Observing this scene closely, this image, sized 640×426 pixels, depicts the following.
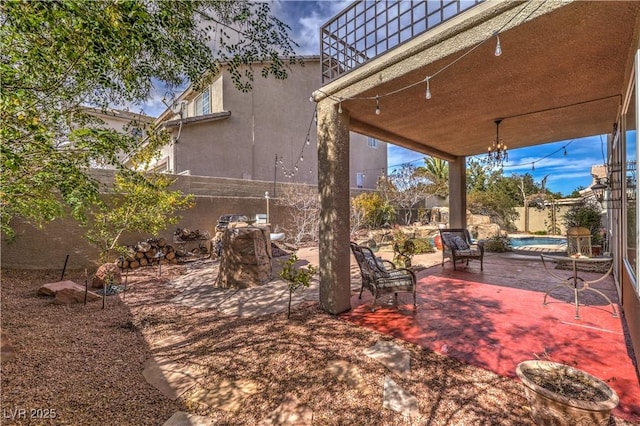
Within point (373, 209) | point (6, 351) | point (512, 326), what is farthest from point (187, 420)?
point (373, 209)

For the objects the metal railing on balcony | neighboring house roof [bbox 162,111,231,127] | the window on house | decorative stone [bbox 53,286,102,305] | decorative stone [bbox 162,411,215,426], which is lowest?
decorative stone [bbox 162,411,215,426]

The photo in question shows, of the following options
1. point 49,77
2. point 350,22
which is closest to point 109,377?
point 49,77

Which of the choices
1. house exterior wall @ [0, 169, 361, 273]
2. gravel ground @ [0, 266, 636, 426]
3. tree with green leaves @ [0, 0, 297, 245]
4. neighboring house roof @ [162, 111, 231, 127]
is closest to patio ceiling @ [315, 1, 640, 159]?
tree with green leaves @ [0, 0, 297, 245]

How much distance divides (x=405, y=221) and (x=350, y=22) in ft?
49.6

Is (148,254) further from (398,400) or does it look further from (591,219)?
(591,219)

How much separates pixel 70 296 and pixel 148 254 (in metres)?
3.52

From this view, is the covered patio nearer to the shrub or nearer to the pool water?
the shrub

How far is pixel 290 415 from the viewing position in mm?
2305

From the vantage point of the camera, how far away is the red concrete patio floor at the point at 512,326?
2932 mm

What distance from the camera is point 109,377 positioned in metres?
2.81

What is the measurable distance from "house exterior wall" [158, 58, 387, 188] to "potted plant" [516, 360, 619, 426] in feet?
34.6

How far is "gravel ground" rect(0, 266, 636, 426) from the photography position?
2289 millimetres

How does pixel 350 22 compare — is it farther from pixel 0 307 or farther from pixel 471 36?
pixel 0 307

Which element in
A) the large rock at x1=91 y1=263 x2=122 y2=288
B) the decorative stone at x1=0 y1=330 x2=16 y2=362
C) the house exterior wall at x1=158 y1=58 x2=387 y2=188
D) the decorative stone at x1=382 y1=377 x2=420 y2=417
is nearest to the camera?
the decorative stone at x1=382 y1=377 x2=420 y2=417
